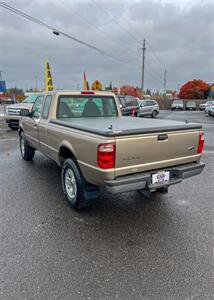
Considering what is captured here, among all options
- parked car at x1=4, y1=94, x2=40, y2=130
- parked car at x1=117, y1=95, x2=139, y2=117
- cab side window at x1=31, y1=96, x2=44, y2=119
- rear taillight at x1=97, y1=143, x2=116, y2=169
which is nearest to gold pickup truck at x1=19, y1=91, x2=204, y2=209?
rear taillight at x1=97, y1=143, x2=116, y2=169

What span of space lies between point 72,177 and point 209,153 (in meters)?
5.81

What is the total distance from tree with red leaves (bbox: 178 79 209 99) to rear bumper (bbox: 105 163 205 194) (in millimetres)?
72344

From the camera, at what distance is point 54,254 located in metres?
2.78

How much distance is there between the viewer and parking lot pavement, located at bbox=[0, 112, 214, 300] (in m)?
2.29

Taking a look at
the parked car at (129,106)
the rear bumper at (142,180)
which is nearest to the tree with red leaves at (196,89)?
the parked car at (129,106)

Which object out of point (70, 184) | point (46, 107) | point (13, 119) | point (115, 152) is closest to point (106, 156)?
point (115, 152)

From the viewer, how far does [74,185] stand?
12.5 feet

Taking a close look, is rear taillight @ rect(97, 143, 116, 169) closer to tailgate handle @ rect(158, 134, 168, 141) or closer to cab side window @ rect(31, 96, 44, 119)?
tailgate handle @ rect(158, 134, 168, 141)

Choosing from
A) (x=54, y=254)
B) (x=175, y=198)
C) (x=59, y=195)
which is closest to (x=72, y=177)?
(x=59, y=195)

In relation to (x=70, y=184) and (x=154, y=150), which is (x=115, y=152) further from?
(x=70, y=184)

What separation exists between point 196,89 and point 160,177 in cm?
7347

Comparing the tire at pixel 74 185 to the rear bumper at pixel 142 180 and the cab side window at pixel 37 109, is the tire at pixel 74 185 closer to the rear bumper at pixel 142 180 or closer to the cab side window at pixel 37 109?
the rear bumper at pixel 142 180

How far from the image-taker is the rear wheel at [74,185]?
11.8 feet

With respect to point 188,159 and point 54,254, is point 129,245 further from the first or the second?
point 188,159
